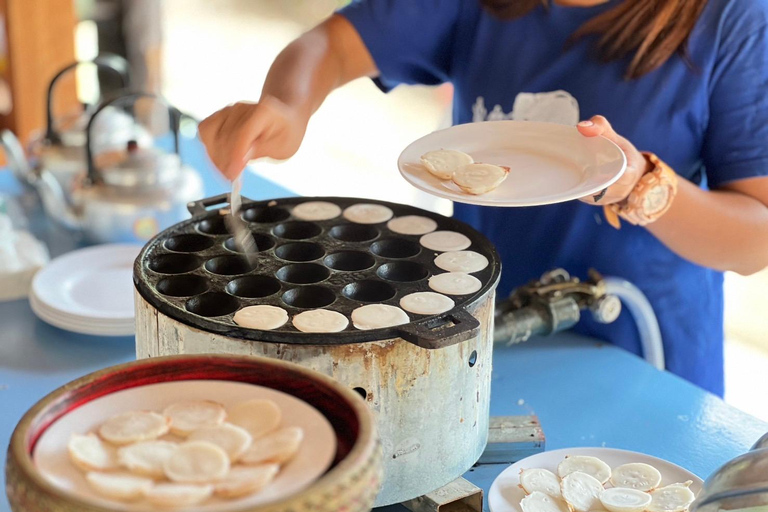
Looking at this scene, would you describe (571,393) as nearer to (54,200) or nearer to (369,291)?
(369,291)

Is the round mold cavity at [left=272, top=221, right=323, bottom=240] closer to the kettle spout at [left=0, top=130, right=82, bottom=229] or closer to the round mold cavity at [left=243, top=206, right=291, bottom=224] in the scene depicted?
the round mold cavity at [left=243, top=206, right=291, bottom=224]

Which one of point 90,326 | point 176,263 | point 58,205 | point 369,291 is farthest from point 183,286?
point 58,205

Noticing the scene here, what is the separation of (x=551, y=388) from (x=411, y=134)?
14.0 ft

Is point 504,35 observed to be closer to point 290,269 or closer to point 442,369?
point 290,269

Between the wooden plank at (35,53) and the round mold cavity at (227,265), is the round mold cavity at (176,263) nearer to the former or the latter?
the round mold cavity at (227,265)

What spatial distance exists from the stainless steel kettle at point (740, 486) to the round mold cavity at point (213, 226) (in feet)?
2.86

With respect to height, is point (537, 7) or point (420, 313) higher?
point (537, 7)

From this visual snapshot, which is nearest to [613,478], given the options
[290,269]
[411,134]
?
[290,269]

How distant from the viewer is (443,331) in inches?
41.9

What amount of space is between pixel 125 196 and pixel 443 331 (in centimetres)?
133

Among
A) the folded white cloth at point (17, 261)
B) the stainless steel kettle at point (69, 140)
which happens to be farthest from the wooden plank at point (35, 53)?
the folded white cloth at point (17, 261)

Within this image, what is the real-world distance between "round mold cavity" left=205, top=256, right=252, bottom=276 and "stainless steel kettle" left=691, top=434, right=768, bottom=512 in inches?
28.9

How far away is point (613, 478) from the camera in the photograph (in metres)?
1.18

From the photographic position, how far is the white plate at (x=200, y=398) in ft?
2.25
